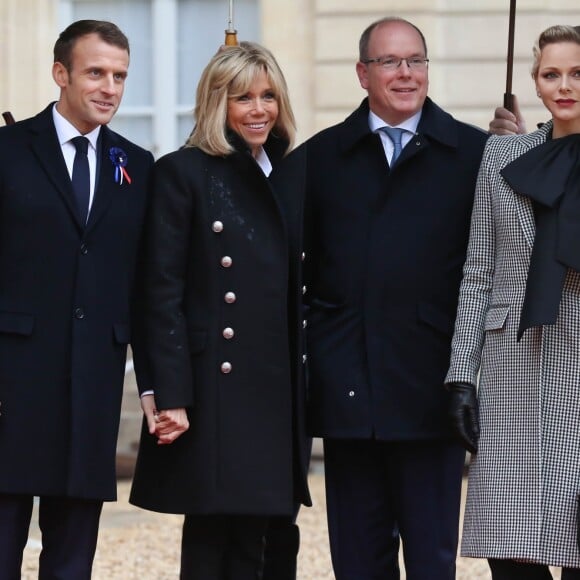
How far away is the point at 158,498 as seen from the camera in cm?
505

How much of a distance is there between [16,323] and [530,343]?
1421 mm

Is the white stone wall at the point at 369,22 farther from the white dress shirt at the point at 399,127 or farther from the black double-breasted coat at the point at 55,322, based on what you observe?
the black double-breasted coat at the point at 55,322

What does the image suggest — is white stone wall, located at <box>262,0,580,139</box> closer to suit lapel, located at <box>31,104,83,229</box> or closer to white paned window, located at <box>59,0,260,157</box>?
white paned window, located at <box>59,0,260,157</box>

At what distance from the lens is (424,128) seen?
524 centimetres

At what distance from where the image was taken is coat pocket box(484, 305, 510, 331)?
15.7 ft

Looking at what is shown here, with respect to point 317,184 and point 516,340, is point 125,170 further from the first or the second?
point 516,340

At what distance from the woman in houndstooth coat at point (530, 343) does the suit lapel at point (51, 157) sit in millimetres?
1141

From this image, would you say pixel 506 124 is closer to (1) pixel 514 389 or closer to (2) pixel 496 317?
(2) pixel 496 317

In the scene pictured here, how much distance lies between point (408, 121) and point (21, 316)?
50.8 inches

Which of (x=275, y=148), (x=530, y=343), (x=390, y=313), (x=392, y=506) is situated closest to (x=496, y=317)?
(x=530, y=343)

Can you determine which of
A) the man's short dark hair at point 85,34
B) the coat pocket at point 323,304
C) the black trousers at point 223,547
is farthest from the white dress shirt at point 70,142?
the black trousers at point 223,547

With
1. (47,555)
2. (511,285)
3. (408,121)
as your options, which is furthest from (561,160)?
(47,555)

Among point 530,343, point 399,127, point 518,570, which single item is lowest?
point 518,570

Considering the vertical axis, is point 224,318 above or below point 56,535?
above
